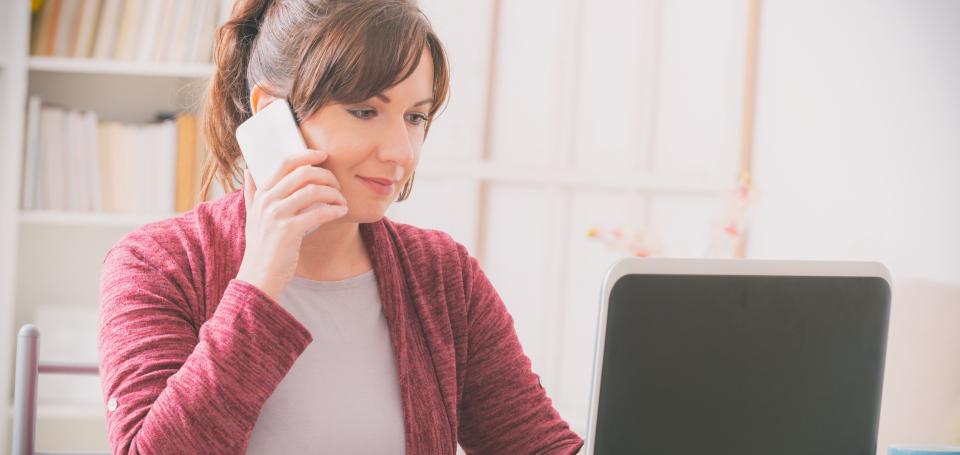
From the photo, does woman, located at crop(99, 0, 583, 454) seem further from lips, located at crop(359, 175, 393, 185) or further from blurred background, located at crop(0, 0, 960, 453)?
blurred background, located at crop(0, 0, 960, 453)

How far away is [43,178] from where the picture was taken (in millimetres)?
2377

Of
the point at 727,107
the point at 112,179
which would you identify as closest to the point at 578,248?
the point at 727,107

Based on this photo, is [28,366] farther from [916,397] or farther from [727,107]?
[727,107]

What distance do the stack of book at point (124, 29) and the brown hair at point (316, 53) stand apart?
3.87 ft

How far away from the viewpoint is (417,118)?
1.26 m

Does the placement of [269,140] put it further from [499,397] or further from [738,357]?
[738,357]

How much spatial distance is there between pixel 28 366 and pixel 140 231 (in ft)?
0.87

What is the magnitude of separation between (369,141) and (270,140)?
13 centimetres

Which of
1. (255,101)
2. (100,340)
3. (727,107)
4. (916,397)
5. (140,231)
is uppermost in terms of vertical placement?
(727,107)

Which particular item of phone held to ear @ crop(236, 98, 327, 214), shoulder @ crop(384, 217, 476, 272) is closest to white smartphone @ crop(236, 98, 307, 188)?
phone held to ear @ crop(236, 98, 327, 214)

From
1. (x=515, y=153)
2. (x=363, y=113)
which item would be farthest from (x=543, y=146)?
(x=363, y=113)

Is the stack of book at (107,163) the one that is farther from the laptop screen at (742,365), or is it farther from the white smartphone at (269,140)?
the laptop screen at (742,365)

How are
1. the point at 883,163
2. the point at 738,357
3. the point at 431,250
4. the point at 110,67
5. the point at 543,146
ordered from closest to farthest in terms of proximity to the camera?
the point at 738,357, the point at 431,250, the point at 883,163, the point at 110,67, the point at 543,146

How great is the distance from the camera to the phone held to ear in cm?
115
